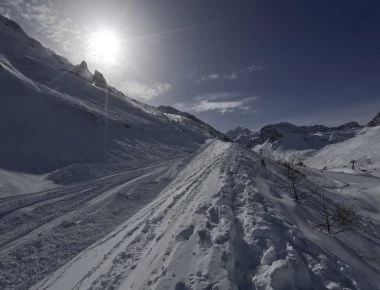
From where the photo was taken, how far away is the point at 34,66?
75.9 metres

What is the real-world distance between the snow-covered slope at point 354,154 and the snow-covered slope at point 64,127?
99567 mm

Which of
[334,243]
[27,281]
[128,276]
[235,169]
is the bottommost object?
[27,281]

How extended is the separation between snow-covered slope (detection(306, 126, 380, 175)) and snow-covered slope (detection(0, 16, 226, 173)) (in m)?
99.6

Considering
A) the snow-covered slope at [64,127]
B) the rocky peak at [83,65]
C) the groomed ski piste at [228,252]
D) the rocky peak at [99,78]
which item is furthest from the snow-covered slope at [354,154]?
the groomed ski piste at [228,252]

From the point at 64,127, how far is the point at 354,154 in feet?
500

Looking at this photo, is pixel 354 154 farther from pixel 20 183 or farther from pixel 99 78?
pixel 20 183

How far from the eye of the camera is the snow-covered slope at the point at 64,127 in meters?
37.8

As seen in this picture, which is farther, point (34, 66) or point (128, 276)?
point (34, 66)

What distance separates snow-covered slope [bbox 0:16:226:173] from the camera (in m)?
37.8

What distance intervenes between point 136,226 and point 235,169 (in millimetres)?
6824

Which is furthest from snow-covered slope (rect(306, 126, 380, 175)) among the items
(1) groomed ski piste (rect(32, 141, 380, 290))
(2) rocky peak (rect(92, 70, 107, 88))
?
(1) groomed ski piste (rect(32, 141, 380, 290))

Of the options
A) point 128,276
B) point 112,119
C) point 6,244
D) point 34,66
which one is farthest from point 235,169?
point 34,66

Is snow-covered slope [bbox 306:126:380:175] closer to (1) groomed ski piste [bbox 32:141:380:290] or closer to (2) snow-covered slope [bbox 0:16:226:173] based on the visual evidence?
(2) snow-covered slope [bbox 0:16:226:173]

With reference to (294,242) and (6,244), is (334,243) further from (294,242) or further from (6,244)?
(6,244)
